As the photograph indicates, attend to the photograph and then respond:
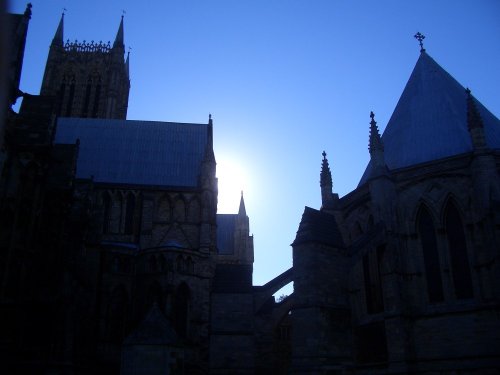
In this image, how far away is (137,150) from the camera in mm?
34500

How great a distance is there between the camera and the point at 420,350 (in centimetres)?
1672

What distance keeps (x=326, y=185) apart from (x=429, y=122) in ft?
17.8

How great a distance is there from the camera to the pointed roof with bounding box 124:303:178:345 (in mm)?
18875

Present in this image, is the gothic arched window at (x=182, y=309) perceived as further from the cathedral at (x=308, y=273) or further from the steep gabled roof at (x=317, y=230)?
the steep gabled roof at (x=317, y=230)

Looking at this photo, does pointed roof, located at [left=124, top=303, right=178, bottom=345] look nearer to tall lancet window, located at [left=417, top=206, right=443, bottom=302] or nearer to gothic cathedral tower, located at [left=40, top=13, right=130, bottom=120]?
tall lancet window, located at [left=417, top=206, right=443, bottom=302]

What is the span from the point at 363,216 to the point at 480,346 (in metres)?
7.19

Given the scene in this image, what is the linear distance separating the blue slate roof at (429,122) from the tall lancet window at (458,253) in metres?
2.66

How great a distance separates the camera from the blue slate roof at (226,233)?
4512cm

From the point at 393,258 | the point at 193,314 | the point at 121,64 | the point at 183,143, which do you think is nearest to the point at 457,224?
the point at 393,258

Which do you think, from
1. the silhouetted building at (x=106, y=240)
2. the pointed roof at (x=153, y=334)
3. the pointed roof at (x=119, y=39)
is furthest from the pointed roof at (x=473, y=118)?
the pointed roof at (x=119, y=39)

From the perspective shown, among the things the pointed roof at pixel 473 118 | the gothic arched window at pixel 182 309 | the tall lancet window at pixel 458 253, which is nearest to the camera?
the tall lancet window at pixel 458 253

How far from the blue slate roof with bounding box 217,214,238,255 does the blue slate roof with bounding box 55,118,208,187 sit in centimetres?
1306

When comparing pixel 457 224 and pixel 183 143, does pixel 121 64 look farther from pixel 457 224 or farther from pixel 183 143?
pixel 457 224

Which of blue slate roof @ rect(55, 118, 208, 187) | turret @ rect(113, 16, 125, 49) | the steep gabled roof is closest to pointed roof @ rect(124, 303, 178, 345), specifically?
the steep gabled roof
